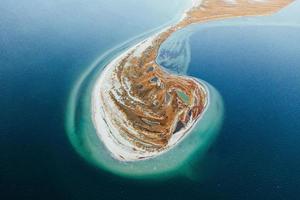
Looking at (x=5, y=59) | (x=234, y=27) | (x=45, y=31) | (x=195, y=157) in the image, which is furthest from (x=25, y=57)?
(x=234, y=27)

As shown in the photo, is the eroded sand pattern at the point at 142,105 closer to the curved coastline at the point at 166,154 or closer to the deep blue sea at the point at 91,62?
the curved coastline at the point at 166,154

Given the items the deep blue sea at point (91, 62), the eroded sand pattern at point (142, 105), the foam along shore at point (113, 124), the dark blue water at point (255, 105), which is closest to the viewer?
the deep blue sea at point (91, 62)

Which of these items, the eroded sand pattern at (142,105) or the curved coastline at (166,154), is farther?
the eroded sand pattern at (142,105)

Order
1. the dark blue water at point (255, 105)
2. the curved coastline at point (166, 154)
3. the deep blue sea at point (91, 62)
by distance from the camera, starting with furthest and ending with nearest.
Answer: the curved coastline at point (166, 154) → the dark blue water at point (255, 105) → the deep blue sea at point (91, 62)

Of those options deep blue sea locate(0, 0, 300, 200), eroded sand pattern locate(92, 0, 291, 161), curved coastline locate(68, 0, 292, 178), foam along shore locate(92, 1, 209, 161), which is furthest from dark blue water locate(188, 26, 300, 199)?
eroded sand pattern locate(92, 0, 291, 161)

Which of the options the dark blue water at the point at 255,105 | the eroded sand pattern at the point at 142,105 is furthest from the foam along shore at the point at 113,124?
the dark blue water at the point at 255,105

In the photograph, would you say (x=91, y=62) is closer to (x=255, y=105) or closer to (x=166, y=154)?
(x=166, y=154)
